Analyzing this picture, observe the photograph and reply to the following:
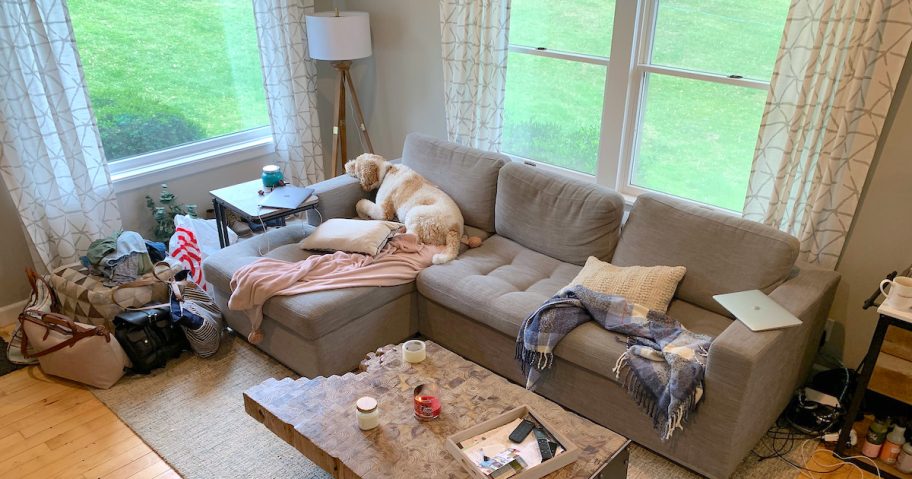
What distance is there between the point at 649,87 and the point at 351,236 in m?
1.66

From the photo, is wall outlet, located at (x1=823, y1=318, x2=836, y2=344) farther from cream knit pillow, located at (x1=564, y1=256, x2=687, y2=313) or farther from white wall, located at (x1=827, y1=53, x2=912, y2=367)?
cream knit pillow, located at (x1=564, y1=256, x2=687, y2=313)

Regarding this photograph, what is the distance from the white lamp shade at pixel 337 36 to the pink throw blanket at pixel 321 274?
1.35 meters

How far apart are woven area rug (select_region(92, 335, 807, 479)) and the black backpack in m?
0.07

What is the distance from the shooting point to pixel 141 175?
12.3 feet

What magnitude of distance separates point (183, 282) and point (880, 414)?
314 centimetres

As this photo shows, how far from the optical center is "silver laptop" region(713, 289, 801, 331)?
2.28m

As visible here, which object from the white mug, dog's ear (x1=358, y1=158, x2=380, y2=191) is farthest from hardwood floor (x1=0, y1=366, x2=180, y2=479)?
the white mug

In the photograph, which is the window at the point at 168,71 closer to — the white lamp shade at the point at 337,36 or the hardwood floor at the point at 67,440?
the white lamp shade at the point at 337,36

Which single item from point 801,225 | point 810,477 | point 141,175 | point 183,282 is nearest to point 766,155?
point 801,225

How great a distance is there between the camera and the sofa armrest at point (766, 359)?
217 centimetres

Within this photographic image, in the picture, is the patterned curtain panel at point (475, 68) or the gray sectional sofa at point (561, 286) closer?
the gray sectional sofa at point (561, 286)

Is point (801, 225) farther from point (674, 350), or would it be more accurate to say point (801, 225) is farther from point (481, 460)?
point (481, 460)

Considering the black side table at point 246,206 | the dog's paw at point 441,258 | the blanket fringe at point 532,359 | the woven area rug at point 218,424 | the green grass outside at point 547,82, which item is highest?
the green grass outside at point 547,82

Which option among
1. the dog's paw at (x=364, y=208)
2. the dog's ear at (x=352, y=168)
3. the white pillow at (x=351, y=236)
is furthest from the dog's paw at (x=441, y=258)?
the dog's ear at (x=352, y=168)
